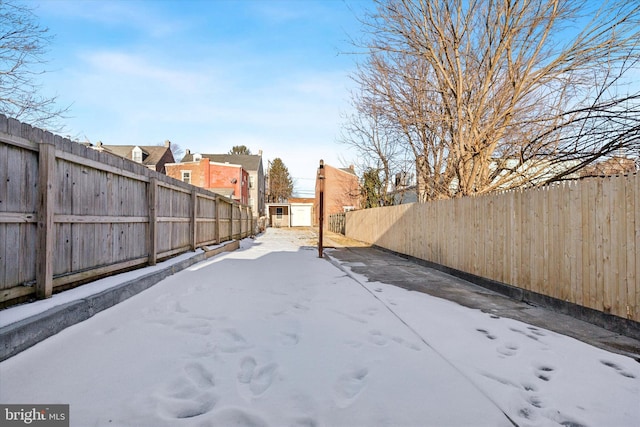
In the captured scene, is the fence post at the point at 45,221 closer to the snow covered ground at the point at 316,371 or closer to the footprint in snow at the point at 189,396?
the snow covered ground at the point at 316,371

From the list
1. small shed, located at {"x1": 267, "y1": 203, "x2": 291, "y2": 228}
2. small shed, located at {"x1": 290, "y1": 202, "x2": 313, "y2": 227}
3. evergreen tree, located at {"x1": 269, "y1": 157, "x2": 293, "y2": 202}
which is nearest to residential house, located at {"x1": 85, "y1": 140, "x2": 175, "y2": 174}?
small shed, located at {"x1": 267, "y1": 203, "x2": 291, "y2": 228}

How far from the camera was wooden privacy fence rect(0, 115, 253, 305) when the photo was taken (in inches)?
119

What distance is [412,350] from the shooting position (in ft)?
10.0

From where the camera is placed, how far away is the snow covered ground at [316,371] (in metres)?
2.04

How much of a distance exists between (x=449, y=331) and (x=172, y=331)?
286 cm

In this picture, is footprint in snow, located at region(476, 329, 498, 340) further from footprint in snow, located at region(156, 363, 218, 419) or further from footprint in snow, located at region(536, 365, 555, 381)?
footprint in snow, located at region(156, 363, 218, 419)

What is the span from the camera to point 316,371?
102 inches

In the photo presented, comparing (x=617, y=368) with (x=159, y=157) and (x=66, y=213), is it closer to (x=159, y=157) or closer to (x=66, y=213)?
(x=66, y=213)

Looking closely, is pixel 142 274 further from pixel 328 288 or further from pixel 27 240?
pixel 328 288

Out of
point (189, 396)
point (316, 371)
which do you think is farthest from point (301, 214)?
point (189, 396)

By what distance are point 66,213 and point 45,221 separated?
1.58ft

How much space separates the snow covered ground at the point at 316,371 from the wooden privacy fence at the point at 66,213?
669 millimetres

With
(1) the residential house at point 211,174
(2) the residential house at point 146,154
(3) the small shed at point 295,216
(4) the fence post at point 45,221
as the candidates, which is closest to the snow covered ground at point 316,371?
(4) the fence post at point 45,221

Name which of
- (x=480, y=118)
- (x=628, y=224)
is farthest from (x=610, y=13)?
(x=628, y=224)
